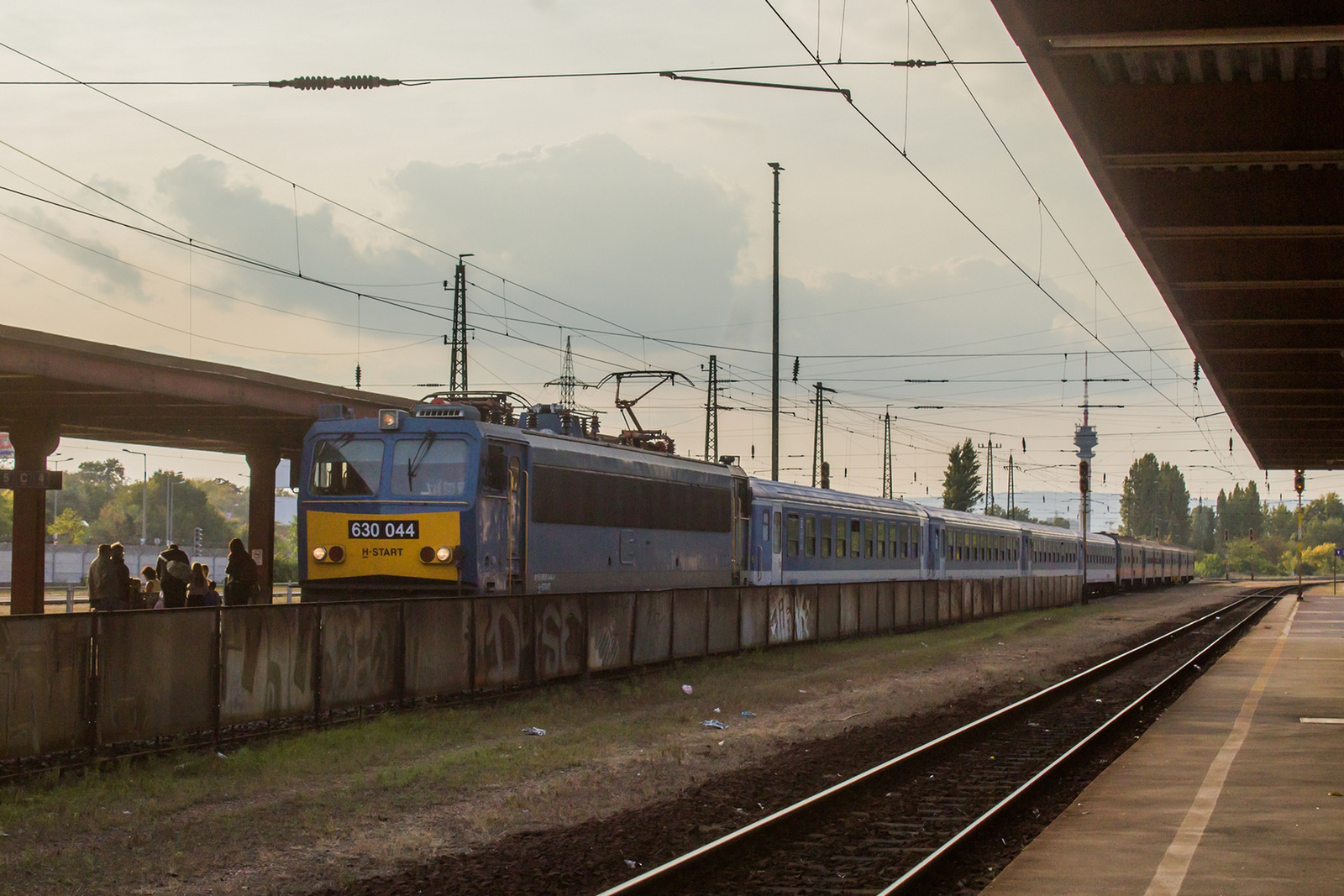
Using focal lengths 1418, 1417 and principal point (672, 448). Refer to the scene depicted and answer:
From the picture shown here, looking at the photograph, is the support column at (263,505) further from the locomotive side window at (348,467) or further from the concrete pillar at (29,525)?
the locomotive side window at (348,467)

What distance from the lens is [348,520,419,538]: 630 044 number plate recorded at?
62.7 feet

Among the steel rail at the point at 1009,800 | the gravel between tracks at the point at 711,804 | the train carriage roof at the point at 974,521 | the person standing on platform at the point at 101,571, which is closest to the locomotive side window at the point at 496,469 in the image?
the person standing on platform at the point at 101,571

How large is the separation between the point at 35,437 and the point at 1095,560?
1847 inches

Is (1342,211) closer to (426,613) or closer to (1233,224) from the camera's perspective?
(1233,224)

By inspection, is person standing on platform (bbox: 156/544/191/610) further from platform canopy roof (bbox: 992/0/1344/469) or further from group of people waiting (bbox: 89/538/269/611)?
platform canopy roof (bbox: 992/0/1344/469)

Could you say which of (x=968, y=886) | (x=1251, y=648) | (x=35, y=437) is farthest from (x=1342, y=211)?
(x=35, y=437)

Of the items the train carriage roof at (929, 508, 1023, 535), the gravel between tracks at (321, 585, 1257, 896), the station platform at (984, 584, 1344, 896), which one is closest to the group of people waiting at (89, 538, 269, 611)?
the gravel between tracks at (321, 585, 1257, 896)

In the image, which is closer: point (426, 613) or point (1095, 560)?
point (426, 613)

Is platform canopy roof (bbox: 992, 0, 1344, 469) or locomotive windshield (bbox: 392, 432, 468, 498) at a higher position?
platform canopy roof (bbox: 992, 0, 1344, 469)

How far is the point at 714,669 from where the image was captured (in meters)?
→ 22.2

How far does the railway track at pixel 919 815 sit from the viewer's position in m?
8.41

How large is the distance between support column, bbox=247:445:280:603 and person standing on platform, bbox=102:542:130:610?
1587 cm

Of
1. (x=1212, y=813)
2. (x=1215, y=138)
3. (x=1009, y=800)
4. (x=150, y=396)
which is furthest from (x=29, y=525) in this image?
(x=1212, y=813)

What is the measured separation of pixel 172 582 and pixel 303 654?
4.97m
